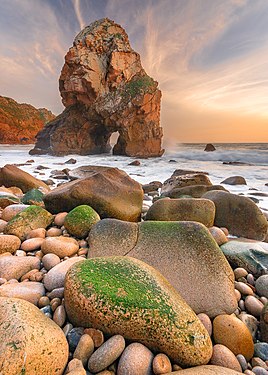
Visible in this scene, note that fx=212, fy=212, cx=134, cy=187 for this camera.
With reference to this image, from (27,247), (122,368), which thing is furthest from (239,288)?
(27,247)

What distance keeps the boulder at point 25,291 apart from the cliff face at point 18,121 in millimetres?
72612

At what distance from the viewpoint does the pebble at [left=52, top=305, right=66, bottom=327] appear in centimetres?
136

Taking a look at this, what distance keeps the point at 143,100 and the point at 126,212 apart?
22805 mm

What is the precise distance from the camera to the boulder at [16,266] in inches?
72.1

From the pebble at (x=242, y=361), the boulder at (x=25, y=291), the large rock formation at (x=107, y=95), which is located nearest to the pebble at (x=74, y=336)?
the boulder at (x=25, y=291)

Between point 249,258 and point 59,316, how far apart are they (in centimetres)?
199

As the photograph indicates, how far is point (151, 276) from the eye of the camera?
1.54 m

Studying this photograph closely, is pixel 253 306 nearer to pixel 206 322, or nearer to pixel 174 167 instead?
pixel 206 322

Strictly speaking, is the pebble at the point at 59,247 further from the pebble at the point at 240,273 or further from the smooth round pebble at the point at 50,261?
the pebble at the point at 240,273

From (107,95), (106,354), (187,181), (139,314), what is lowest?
(187,181)

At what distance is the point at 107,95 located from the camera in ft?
77.5

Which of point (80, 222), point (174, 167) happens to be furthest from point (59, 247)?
point (174, 167)

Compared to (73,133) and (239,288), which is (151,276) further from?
(73,133)

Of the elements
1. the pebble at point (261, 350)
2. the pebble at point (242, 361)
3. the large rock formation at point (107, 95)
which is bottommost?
the pebble at point (261, 350)
